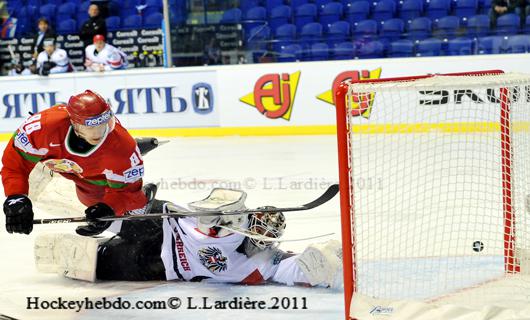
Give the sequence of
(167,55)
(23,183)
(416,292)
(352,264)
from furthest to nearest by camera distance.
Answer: (167,55), (23,183), (416,292), (352,264)

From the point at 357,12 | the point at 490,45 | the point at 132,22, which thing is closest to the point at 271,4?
the point at 357,12

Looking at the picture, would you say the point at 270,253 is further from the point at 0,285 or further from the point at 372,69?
the point at 372,69

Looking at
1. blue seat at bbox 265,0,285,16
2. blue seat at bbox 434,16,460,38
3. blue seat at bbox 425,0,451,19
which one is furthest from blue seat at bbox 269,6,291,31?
blue seat at bbox 434,16,460,38

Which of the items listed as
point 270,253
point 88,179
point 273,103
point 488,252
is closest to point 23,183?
point 88,179

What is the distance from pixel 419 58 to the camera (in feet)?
28.6

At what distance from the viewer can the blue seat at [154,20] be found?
10.1 m

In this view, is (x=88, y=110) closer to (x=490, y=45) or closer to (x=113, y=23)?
(x=490, y=45)

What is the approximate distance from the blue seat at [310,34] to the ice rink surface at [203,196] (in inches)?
46.0

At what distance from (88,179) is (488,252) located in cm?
185

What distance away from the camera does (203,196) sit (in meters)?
5.80

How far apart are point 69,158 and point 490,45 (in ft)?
20.4

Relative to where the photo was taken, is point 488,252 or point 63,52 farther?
point 63,52

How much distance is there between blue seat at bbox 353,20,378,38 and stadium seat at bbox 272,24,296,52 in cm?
73

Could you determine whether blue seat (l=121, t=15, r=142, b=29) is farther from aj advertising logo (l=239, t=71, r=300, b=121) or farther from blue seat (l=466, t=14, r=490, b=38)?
blue seat (l=466, t=14, r=490, b=38)
